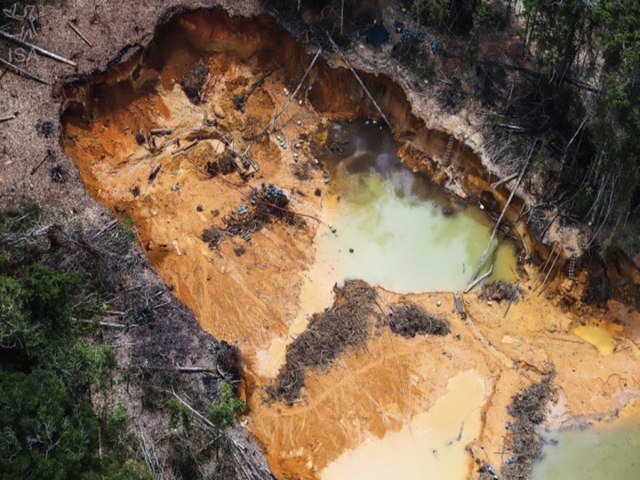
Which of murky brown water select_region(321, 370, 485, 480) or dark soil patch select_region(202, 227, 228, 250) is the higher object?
dark soil patch select_region(202, 227, 228, 250)

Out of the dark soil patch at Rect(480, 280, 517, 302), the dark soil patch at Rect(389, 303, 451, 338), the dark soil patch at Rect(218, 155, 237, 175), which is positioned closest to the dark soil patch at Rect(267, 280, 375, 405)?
the dark soil patch at Rect(389, 303, 451, 338)

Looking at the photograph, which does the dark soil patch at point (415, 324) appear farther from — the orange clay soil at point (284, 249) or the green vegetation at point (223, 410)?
the green vegetation at point (223, 410)

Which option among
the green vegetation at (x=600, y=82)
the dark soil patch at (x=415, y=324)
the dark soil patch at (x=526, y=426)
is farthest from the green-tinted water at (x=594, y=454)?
the green vegetation at (x=600, y=82)

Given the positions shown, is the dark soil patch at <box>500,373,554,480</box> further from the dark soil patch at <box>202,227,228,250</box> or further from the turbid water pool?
the dark soil patch at <box>202,227,228,250</box>

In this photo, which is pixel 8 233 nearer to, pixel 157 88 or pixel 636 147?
pixel 157 88

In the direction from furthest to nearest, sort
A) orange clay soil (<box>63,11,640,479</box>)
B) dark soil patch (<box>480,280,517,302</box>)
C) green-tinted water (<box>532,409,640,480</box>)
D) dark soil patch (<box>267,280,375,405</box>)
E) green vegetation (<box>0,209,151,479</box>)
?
1. dark soil patch (<box>480,280,517,302</box>)
2. dark soil patch (<box>267,280,375,405</box>)
3. orange clay soil (<box>63,11,640,479</box>)
4. green-tinted water (<box>532,409,640,480</box>)
5. green vegetation (<box>0,209,151,479</box>)
